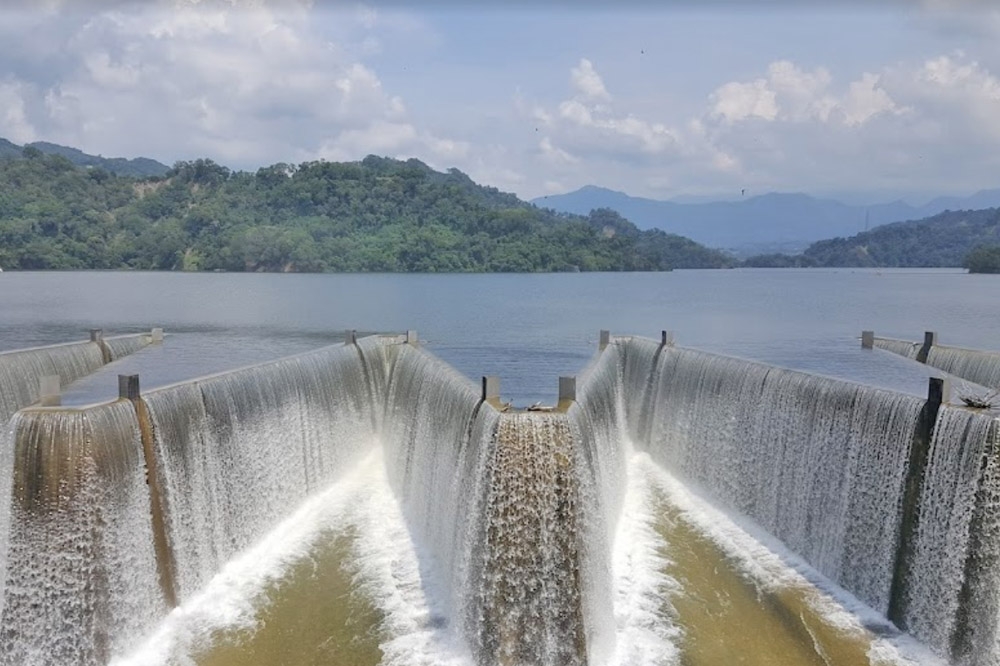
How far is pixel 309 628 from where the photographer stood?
14547mm

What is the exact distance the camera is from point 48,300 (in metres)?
60.2

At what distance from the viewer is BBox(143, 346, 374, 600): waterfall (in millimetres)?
15117

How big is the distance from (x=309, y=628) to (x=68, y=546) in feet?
13.8

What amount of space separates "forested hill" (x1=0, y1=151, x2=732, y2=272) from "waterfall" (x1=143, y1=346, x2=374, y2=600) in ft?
342

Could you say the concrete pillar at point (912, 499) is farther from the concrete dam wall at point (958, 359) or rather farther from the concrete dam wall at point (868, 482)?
the concrete dam wall at point (958, 359)

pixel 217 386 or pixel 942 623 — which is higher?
pixel 217 386

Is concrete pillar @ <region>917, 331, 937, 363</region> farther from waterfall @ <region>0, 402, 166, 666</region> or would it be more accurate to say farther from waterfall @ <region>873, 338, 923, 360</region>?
waterfall @ <region>0, 402, 166, 666</region>

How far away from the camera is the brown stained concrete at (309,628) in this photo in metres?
13.5

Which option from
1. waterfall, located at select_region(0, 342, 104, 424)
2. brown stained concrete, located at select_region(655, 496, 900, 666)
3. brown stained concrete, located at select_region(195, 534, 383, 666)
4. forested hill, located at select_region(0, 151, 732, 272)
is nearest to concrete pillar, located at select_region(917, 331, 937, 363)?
brown stained concrete, located at select_region(655, 496, 900, 666)

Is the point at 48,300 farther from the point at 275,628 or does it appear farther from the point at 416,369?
the point at 275,628

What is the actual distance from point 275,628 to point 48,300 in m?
54.5

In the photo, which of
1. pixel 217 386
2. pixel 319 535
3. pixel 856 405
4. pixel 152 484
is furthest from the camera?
pixel 319 535

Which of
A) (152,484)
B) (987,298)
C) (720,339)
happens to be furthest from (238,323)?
(987,298)

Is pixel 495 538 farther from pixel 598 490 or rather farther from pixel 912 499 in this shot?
pixel 912 499
